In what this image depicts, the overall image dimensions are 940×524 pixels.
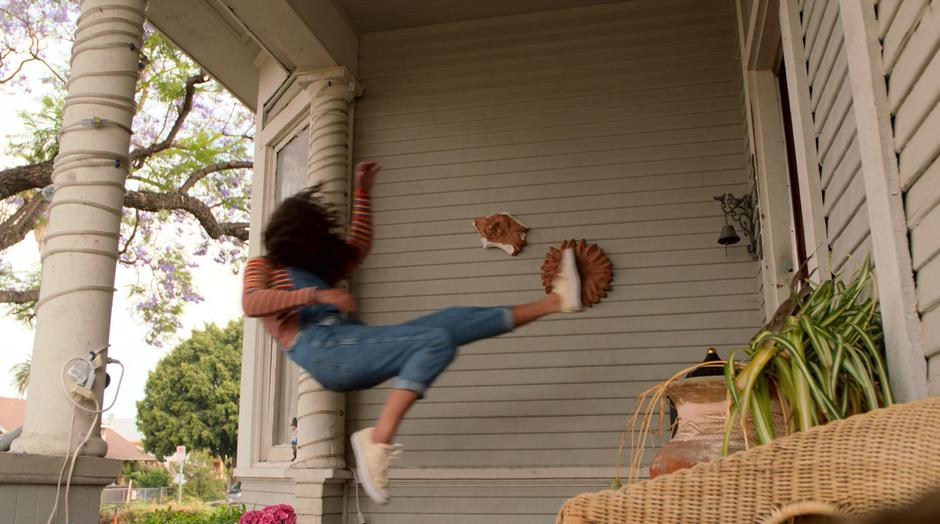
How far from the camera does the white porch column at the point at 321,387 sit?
4562 mm

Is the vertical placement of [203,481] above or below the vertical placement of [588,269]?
below

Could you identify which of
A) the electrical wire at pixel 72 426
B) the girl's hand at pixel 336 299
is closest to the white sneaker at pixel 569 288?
the girl's hand at pixel 336 299

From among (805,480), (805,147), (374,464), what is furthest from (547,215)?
(805,480)

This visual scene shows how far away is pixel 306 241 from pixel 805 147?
1.69 metres

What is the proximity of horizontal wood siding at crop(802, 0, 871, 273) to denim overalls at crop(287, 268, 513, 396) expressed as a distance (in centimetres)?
102

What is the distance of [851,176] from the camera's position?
2.24 m

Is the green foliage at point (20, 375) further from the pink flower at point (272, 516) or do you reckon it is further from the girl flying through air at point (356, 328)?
A: the girl flying through air at point (356, 328)

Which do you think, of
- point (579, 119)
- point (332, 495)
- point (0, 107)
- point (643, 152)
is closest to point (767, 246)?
point (643, 152)

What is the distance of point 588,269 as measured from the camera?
15.2 ft

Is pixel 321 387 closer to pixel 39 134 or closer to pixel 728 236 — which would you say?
pixel 728 236

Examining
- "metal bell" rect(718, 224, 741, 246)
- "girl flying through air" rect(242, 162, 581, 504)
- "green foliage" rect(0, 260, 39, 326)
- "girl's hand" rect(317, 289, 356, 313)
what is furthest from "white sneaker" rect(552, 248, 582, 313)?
"green foliage" rect(0, 260, 39, 326)

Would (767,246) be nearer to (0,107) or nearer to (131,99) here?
(131,99)

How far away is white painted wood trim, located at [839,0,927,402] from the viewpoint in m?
1.73

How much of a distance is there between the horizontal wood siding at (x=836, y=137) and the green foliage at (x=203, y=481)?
28.7 meters
